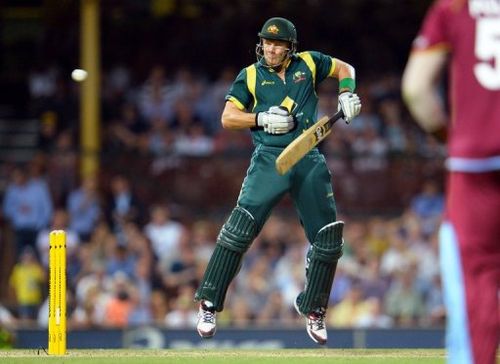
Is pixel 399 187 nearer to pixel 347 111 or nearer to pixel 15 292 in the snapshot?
pixel 15 292

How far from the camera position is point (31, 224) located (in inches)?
560

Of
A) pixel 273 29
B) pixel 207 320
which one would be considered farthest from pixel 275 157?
pixel 207 320

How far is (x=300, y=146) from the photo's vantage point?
721 cm

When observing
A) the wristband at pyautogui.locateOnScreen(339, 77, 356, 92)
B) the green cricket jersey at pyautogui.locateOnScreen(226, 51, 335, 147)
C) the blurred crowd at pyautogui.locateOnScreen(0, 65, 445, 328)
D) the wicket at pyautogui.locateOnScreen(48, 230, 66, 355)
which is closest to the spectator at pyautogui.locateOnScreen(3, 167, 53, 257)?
the blurred crowd at pyautogui.locateOnScreen(0, 65, 445, 328)

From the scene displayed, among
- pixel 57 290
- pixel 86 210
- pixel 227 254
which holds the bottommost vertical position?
pixel 57 290

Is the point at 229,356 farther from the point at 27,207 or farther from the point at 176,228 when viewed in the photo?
the point at 27,207

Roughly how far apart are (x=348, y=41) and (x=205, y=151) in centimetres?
300

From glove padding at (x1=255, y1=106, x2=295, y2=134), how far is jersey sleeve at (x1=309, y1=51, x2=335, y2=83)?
1.34 ft

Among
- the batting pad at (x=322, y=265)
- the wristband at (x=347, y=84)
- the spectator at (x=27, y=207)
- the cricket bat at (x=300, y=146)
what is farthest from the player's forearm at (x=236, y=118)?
the spectator at (x=27, y=207)

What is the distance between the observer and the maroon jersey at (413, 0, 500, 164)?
14.4 feet

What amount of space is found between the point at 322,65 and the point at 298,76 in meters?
0.21

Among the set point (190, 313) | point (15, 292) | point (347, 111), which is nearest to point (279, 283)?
point (190, 313)

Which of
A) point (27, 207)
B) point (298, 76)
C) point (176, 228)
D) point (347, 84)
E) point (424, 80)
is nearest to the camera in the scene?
point (424, 80)

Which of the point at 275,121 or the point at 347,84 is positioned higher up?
the point at 347,84
